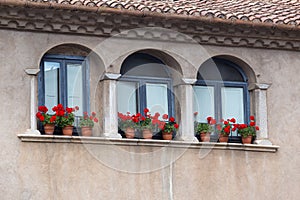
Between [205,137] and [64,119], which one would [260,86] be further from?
[64,119]

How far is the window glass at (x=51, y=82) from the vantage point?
62.1ft

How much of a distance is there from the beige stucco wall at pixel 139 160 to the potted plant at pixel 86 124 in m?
0.26

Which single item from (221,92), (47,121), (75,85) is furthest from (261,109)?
(47,121)

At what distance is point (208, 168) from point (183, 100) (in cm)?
121

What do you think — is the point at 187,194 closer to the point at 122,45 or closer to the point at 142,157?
the point at 142,157

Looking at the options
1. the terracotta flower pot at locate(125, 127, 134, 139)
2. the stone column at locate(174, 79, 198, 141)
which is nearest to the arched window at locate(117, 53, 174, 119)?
the stone column at locate(174, 79, 198, 141)

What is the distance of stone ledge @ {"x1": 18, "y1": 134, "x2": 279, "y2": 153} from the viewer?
1834 cm

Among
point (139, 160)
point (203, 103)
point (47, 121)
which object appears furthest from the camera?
point (203, 103)

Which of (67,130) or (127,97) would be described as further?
(127,97)

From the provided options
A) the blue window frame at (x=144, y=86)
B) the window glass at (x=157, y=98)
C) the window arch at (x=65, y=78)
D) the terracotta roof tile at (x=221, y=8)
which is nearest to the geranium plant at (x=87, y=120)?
the window arch at (x=65, y=78)

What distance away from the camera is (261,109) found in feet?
65.8

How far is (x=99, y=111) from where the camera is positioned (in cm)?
1920

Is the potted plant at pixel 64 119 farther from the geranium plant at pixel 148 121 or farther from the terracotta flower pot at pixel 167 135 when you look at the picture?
the terracotta flower pot at pixel 167 135

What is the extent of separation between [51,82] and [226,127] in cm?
297
